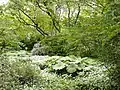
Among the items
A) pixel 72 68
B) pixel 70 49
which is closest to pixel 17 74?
pixel 70 49

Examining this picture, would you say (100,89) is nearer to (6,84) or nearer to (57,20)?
(6,84)

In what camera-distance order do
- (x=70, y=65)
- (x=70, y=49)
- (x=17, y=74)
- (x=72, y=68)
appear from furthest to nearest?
(x=70, y=65) < (x=72, y=68) < (x=70, y=49) < (x=17, y=74)

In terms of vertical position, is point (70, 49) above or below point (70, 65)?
above

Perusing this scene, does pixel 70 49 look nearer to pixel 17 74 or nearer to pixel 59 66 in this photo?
pixel 59 66

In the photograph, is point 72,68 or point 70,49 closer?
point 70,49

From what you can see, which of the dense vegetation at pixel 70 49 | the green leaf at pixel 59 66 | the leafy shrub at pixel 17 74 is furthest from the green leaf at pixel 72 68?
the leafy shrub at pixel 17 74

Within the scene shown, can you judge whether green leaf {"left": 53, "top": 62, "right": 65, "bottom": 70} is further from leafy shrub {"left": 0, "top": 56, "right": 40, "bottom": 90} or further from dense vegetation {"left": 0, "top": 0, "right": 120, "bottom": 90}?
leafy shrub {"left": 0, "top": 56, "right": 40, "bottom": 90}

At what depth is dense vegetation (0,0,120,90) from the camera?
145 inches

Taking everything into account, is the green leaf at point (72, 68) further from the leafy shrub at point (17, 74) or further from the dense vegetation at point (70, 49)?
the leafy shrub at point (17, 74)

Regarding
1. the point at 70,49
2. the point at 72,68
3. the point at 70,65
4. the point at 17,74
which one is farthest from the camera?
the point at 70,65

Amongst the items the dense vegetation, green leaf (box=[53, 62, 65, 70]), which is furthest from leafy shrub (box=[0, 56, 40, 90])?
green leaf (box=[53, 62, 65, 70])

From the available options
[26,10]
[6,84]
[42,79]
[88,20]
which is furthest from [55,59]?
[26,10]

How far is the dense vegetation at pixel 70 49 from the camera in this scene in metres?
3.67

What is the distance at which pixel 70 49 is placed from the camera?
17.4 ft
